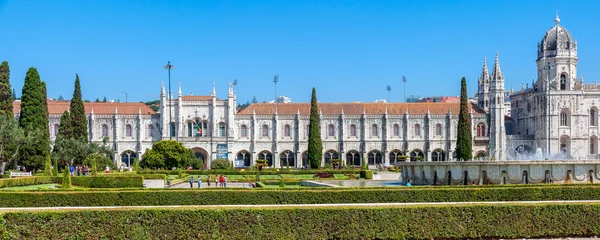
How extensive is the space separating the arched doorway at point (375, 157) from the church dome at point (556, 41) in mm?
18949

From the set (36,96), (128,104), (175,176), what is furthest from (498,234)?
(128,104)

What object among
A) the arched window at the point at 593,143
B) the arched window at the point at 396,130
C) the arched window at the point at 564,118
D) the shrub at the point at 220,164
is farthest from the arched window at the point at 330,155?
the arched window at the point at 593,143

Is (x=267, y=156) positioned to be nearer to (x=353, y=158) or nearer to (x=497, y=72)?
(x=353, y=158)

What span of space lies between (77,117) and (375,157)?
29594mm

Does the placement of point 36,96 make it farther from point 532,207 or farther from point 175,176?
point 532,207

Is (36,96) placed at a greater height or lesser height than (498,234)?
greater

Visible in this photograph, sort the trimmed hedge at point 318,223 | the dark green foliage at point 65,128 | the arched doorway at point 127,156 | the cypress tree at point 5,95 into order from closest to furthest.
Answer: the trimmed hedge at point 318,223, the cypress tree at point 5,95, the dark green foliage at point 65,128, the arched doorway at point 127,156

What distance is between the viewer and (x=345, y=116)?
2894 inches

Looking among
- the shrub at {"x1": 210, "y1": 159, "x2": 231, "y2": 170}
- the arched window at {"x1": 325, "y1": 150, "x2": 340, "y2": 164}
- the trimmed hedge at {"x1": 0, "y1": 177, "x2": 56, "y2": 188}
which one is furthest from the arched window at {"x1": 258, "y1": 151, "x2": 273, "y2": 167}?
the trimmed hedge at {"x1": 0, "y1": 177, "x2": 56, "y2": 188}

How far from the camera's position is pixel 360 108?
75312mm

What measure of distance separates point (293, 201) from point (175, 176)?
87.9 ft

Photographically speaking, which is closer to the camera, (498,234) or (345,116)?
(498,234)

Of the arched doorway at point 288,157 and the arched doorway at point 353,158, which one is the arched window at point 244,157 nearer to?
the arched doorway at point 288,157

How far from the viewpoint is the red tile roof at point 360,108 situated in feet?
244
